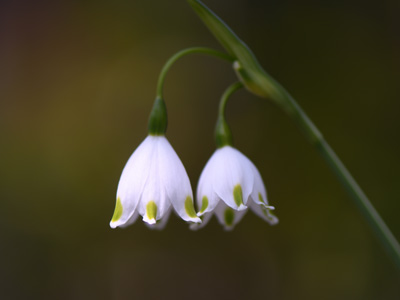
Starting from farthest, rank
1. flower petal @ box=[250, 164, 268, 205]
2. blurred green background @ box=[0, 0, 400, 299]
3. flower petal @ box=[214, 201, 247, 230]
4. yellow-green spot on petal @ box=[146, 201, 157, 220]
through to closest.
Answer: blurred green background @ box=[0, 0, 400, 299]
flower petal @ box=[214, 201, 247, 230]
flower petal @ box=[250, 164, 268, 205]
yellow-green spot on petal @ box=[146, 201, 157, 220]

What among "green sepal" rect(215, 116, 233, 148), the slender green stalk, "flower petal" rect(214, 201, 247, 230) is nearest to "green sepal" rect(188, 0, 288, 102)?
the slender green stalk

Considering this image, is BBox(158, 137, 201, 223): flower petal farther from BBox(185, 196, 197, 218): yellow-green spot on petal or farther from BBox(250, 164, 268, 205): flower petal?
BBox(250, 164, 268, 205): flower petal

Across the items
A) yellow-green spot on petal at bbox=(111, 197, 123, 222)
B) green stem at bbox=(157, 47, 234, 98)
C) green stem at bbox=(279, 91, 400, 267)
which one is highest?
green stem at bbox=(157, 47, 234, 98)

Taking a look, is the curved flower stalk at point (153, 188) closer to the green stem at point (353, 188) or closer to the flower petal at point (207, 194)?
the flower petal at point (207, 194)

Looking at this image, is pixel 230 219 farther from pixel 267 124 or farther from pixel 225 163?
pixel 267 124

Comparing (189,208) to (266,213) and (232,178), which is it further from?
(266,213)

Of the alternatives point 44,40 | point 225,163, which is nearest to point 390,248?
point 225,163

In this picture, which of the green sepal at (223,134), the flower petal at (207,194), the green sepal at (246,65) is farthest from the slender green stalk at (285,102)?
the flower petal at (207,194)
